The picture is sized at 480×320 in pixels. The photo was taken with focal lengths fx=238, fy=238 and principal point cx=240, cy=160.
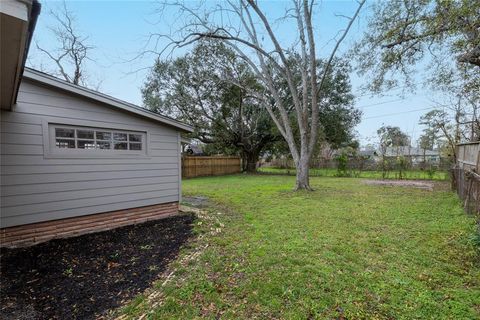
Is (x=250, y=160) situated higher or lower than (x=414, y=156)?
lower

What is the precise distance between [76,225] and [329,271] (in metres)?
4.13

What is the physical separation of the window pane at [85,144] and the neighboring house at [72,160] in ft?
0.05

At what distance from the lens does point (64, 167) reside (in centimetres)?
397

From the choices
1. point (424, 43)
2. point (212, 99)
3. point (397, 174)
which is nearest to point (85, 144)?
point (424, 43)

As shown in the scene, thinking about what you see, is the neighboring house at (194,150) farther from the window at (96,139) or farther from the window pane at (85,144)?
the window pane at (85,144)

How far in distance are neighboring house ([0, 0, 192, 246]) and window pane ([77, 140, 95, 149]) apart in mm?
15

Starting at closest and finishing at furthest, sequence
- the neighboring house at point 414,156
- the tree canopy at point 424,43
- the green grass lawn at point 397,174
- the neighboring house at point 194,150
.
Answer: the tree canopy at point 424,43
the green grass lawn at point 397,174
the neighboring house at point 414,156
the neighboring house at point 194,150

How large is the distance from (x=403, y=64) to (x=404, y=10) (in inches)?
63.4

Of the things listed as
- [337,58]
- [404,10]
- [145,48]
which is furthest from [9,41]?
[337,58]

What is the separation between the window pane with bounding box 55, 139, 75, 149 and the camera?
12.9ft

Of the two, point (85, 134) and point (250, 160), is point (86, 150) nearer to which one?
point (85, 134)

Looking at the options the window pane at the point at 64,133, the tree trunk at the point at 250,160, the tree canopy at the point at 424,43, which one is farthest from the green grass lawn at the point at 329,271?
the tree trunk at the point at 250,160

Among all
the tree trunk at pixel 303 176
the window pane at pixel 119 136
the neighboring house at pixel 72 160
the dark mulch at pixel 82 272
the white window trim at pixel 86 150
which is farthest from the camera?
the tree trunk at pixel 303 176

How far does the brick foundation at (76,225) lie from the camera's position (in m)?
3.56
